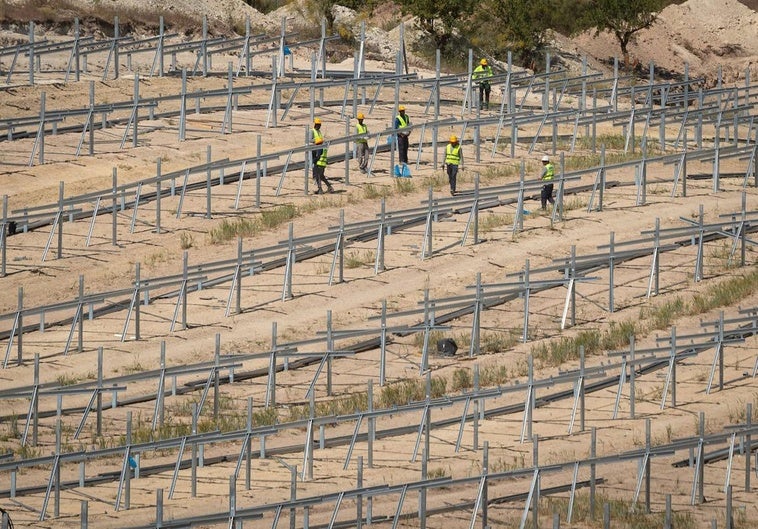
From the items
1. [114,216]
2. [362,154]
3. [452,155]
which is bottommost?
[114,216]

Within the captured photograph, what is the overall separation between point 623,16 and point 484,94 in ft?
47.4

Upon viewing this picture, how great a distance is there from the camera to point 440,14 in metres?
61.8

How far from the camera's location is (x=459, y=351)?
36.7 m

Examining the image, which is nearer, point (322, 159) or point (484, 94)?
point (322, 159)

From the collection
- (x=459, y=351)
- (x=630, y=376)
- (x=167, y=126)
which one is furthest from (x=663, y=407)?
(x=167, y=126)

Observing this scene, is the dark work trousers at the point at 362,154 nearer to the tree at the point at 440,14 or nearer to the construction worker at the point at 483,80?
the construction worker at the point at 483,80

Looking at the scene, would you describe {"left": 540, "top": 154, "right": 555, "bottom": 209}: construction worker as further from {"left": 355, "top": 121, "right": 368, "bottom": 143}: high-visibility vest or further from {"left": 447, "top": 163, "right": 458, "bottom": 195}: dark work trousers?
{"left": 355, "top": 121, "right": 368, "bottom": 143}: high-visibility vest

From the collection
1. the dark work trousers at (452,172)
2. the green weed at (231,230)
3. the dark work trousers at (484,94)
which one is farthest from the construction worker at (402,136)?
the dark work trousers at (484,94)

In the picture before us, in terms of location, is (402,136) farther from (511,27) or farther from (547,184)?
(511,27)

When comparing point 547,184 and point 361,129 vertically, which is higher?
point 361,129

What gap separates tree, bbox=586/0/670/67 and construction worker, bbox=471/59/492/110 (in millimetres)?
14388

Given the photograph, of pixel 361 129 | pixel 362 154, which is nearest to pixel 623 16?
pixel 362 154

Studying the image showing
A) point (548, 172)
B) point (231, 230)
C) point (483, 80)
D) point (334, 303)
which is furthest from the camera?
point (483, 80)

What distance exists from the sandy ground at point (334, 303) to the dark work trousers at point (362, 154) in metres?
0.24
